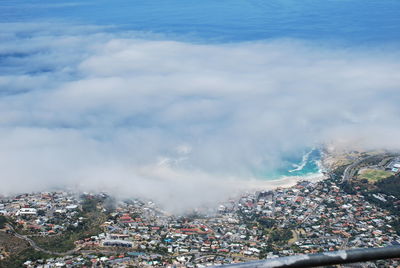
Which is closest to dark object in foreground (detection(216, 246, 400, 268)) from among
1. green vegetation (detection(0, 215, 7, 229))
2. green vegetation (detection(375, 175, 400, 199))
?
green vegetation (detection(0, 215, 7, 229))

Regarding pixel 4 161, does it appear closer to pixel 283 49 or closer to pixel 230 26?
pixel 283 49

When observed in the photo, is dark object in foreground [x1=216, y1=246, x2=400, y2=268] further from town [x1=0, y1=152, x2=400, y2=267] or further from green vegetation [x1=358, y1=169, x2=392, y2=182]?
green vegetation [x1=358, y1=169, x2=392, y2=182]

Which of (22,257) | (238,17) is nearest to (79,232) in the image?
(22,257)

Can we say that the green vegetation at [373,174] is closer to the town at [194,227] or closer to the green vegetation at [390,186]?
the green vegetation at [390,186]

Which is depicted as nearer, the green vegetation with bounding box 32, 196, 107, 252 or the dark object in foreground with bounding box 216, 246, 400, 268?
the dark object in foreground with bounding box 216, 246, 400, 268

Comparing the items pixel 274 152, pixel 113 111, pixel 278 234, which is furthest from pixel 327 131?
pixel 113 111

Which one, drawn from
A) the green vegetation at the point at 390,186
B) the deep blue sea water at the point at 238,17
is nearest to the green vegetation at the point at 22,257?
the green vegetation at the point at 390,186

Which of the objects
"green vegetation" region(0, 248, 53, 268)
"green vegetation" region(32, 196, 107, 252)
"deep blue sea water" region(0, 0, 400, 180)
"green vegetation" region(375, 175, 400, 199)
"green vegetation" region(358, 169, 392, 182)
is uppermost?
"deep blue sea water" region(0, 0, 400, 180)
